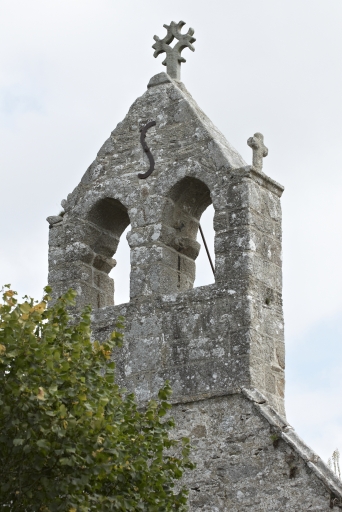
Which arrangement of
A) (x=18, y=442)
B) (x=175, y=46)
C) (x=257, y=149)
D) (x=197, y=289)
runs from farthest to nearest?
(x=175, y=46)
(x=257, y=149)
(x=197, y=289)
(x=18, y=442)

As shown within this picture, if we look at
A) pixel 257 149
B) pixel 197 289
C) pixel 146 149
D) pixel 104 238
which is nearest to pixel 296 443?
pixel 197 289

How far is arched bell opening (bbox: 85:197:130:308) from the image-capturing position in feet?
52.3

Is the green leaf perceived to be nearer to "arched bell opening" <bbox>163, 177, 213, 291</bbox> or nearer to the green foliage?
the green foliage

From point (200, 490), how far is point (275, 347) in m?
1.62

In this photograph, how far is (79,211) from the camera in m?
16.0

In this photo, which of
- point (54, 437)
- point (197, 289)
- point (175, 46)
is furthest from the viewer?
point (175, 46)

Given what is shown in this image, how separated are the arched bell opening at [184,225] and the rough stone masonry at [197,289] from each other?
13mm

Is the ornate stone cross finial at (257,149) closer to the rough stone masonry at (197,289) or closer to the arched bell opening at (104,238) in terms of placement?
the rough stone masonry at (197,289)

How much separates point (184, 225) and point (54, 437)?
4362 millimetres

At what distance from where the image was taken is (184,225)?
1557 cm

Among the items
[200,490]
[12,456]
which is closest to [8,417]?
[12,456]

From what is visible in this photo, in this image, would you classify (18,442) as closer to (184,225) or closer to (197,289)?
(197,289)

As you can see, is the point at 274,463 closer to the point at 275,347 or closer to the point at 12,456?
the point at 275,347

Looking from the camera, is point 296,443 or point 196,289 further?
point 196,289
